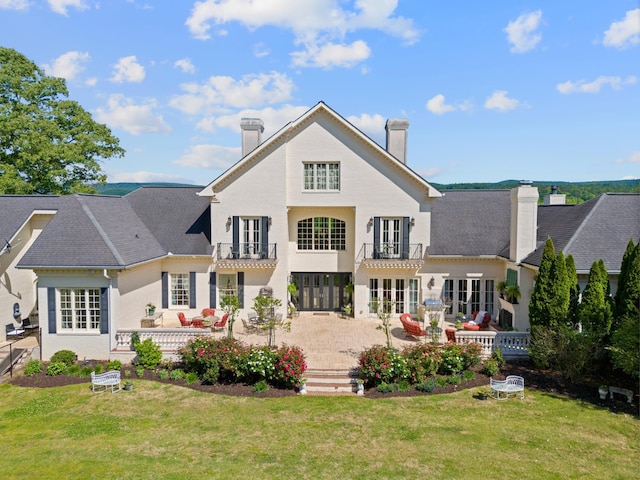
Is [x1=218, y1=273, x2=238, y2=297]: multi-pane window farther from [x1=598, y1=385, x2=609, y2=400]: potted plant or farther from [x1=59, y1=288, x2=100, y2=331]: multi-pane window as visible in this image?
[x1=598, y1=385, x2=609, y2=400]: potted plant

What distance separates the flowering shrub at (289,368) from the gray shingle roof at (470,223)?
11.8 m

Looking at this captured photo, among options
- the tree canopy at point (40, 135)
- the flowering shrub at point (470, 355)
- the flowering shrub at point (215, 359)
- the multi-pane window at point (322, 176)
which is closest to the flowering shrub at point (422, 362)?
the flowering shrub at point (470, 355)

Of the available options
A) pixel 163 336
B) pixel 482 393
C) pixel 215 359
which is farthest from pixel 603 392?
pixel 163 336

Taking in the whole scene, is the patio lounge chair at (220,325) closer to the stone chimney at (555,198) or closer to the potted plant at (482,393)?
the potted plant at (482,393)

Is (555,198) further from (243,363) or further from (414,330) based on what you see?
(243,363)

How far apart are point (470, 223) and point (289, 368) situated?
16.3m

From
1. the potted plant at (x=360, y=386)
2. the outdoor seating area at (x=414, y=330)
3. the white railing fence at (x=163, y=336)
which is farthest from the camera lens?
the outdoor seating area at (x=414, y=330)

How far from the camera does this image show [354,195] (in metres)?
24.1

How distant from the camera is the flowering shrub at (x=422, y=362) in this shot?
15539mm

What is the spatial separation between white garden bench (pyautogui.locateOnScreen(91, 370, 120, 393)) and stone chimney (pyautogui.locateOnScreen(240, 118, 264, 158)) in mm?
15707

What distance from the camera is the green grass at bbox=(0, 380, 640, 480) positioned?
10.3 metres

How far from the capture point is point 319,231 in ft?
83.6

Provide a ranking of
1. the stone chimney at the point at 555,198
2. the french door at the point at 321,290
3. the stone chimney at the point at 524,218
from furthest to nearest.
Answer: the stone chimney at the point at 555,198
the french door at the point at 321,290
the stone chimney at the point at 524,218

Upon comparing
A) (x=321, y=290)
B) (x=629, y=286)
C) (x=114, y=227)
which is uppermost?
(x=114, y=227)
